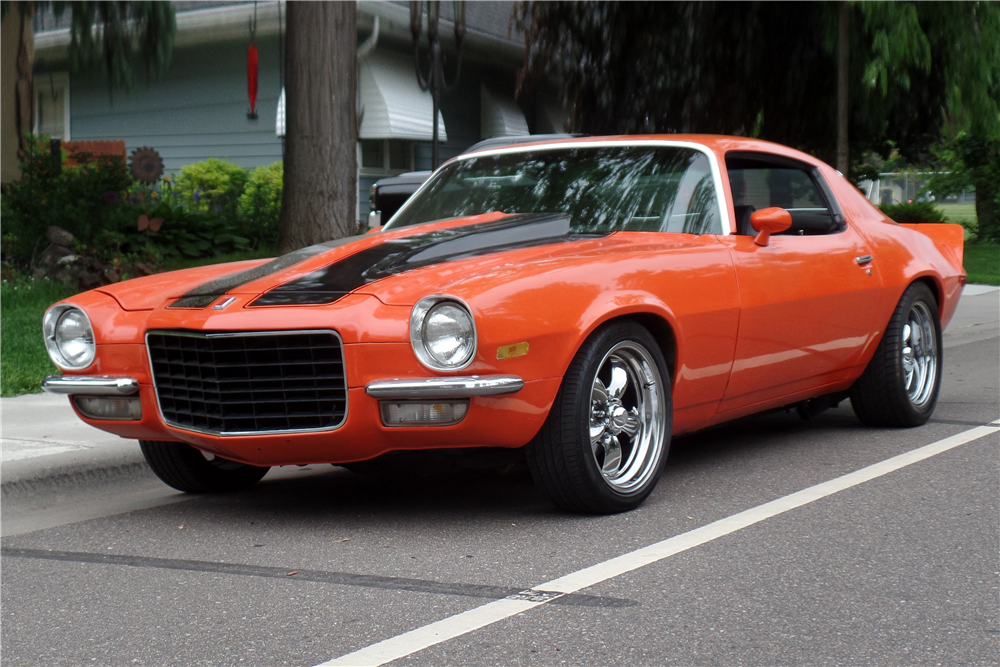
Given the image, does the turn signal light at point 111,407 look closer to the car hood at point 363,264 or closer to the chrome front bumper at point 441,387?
the car hood at point 363,264

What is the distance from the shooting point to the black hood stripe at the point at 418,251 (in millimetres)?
4367

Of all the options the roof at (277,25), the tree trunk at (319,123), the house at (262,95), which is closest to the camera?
the tree trunk at (319,123)

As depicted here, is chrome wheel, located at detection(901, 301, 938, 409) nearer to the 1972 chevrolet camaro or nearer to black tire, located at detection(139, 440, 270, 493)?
the 1972 chevrolet camaro

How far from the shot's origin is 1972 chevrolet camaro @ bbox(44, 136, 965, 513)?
4137mm

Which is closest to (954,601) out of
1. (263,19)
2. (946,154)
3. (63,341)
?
(63,341)

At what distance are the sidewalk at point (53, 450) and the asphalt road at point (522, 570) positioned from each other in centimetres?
9

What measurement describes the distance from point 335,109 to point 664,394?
20.7 feet

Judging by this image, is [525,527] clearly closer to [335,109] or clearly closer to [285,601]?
[285,601]

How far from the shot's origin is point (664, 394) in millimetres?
4723

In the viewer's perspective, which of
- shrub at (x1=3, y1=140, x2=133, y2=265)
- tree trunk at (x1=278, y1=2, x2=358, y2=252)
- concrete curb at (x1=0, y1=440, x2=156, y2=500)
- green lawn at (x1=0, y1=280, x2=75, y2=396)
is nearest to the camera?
concrete curb at (x1=0, y1=440, x2=156, y2=500)

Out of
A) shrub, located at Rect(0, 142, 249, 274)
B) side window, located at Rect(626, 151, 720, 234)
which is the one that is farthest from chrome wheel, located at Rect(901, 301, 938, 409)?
shrub, located at Rect(0, 142, 249, 274)

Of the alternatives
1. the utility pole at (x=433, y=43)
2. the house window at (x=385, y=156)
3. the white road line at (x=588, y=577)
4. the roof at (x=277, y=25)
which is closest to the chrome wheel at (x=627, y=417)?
the white road line at (x=588, y=577)

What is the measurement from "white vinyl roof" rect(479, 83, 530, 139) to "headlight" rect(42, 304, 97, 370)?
16.7m

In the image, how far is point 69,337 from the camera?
4.77m
